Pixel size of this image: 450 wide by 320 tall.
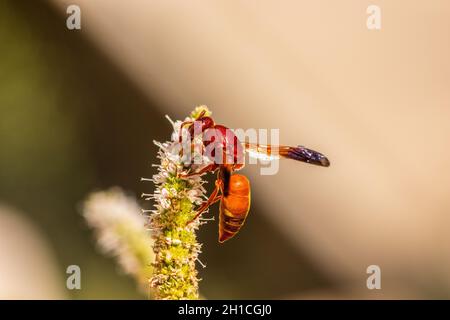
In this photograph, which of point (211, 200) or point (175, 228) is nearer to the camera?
point (175, 228)

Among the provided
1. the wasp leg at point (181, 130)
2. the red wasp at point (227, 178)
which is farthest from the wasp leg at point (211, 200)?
the wasp leg at point (181, 130)

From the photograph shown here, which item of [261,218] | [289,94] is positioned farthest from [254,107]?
[261,218]

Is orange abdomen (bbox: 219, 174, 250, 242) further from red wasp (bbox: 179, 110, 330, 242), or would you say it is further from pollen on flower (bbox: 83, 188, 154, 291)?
pollen on flower (bbox: 83, 188, 154, 291)

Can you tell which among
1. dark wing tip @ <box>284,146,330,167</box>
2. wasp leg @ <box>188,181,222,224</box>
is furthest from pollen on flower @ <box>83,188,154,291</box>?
dark wing tip @ <box>284,146,330,167</box>

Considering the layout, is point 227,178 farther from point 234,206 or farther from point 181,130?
point 181,130

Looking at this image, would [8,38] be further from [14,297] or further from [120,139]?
[14,297]

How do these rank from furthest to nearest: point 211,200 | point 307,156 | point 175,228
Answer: point 307,156 < point 211,200 < point 175,228

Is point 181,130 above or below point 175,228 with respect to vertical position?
above

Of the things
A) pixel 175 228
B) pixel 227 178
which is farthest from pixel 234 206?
pixel 175 228
